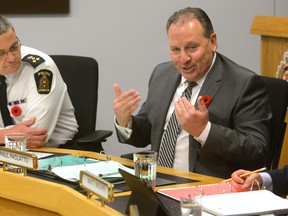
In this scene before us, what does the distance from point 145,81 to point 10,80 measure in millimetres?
1653

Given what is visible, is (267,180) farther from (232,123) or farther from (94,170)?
(94,170)

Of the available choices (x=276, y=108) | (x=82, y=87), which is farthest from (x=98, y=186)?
(x=82, y=87)

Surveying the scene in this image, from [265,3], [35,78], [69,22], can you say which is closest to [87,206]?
[35,78]

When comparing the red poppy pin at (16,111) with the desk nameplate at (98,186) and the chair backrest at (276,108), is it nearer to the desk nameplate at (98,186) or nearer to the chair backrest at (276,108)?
the chair backrest at (276,108)

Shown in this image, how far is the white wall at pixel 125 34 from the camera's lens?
517 cm

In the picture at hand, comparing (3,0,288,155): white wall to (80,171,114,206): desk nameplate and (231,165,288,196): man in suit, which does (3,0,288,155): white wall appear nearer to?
(231,165,288,196): man in suit

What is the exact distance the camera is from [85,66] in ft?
13.6

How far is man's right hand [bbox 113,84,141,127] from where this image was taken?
325 cm

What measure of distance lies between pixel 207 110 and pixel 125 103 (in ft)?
1.35

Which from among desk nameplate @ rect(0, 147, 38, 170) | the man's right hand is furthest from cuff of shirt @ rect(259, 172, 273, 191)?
desk nameplate @ rect(0, 147, 38, 170)

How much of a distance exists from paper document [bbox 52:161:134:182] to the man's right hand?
0.36 m

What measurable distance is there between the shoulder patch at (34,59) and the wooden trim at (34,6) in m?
1.22

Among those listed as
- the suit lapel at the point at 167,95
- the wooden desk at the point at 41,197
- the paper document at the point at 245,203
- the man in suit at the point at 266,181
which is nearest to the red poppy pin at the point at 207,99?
the suit lapel at the point at 167,95

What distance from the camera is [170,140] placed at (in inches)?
132
